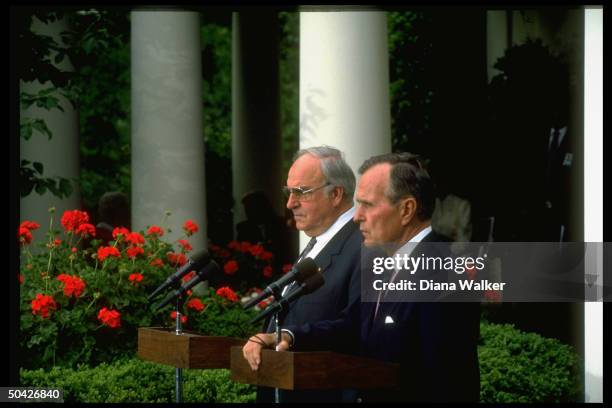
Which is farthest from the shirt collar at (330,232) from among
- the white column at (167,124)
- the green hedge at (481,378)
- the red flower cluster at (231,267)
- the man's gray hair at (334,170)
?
the red flower cluster at (231,267)

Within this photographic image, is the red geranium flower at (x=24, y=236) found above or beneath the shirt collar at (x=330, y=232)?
beneath

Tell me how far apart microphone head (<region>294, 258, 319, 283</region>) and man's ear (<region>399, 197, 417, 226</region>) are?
534 mm

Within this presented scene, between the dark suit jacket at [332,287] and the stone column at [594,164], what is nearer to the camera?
the dark suit jacket at [332,287]

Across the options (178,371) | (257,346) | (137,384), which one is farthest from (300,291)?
(137,384)

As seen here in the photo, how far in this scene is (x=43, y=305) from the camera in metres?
10.8

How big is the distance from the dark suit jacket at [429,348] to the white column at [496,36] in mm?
15956

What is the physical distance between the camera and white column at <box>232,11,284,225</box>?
2048 centimetres

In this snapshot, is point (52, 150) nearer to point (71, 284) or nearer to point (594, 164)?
point (71, 284)

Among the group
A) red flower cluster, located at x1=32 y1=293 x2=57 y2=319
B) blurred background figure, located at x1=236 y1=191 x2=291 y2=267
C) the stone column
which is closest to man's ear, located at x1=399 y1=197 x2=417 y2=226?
the stone column

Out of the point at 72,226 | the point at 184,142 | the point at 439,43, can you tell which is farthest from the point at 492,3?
the point at 439,43

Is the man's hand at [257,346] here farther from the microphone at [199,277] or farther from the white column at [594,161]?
the white column at [594,161]

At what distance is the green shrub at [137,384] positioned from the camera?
31.4ft

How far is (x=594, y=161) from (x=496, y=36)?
41.3 feet

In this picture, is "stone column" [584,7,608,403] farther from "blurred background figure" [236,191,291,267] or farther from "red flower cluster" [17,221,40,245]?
"blurred background figure" [236,191,291,267]
